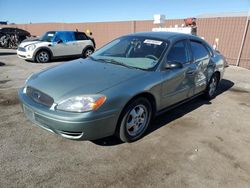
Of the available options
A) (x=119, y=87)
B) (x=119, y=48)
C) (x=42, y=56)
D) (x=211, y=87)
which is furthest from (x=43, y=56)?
(x=119, y=87)

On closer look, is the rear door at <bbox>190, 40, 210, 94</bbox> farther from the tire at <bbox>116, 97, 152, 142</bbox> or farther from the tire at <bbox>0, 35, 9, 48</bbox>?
the tire at <bbox>0, 35, 9, 48</bbox>

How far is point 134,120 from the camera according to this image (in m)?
3.45

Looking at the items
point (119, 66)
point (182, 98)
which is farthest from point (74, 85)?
point (182, 98)

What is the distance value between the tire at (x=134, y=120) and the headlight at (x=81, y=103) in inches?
18.7

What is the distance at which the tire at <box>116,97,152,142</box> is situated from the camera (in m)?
3.23

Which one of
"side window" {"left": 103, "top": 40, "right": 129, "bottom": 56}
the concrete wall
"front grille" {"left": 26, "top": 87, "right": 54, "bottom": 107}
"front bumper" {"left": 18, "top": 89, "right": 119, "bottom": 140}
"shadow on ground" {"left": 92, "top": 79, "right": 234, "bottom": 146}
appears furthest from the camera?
the concrete wall

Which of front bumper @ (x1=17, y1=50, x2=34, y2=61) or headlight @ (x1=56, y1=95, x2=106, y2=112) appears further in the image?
front bumper @ (x1=17, y1=50, x2=34, y2=61)

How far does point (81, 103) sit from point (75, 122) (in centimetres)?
24

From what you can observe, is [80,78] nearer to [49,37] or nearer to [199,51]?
[199,51]

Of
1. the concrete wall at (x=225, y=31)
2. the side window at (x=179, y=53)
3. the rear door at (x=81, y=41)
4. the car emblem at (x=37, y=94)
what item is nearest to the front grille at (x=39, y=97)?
the car emblem at (x=37, y=94)

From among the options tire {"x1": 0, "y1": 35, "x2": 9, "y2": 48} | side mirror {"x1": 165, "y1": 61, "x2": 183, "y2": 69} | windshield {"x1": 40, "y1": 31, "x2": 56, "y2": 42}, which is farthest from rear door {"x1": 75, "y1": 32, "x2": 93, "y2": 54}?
tire {"x1": 0, "y1": 35, "x2": 9, "y2": 48}

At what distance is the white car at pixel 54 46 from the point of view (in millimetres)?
10422

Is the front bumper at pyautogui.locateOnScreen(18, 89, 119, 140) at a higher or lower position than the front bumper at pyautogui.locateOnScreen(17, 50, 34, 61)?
higher

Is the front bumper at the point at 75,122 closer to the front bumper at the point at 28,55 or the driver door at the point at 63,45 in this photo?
the front bumper at the point at 28,55
